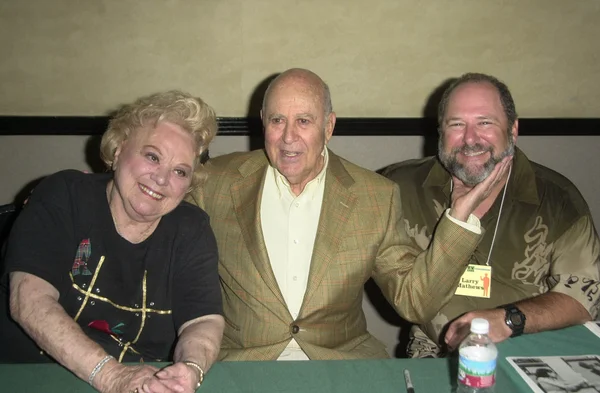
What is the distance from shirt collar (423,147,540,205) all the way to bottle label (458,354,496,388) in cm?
111

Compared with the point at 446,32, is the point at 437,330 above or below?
below

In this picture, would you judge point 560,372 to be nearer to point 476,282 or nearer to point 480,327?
point 480,327

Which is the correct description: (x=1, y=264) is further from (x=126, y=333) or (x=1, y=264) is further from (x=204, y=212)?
(x=204, y=212)

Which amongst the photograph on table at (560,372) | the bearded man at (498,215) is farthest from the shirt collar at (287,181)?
the photograph on table at (560,372)

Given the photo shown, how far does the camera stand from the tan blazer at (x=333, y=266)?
2021 millimetres

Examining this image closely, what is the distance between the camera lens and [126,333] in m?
1.83

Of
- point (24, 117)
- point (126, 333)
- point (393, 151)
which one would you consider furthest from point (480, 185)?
point (24, 117)

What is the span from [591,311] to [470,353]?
0.99 meters

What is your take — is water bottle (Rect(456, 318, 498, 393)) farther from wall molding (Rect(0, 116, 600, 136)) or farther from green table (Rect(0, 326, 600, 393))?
wall molding (Rect(0, 116, 600, 136))

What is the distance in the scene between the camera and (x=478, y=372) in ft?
4.27

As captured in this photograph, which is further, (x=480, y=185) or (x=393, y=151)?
(x=393, y=151)

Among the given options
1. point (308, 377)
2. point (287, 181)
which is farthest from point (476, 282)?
point (308, 377)

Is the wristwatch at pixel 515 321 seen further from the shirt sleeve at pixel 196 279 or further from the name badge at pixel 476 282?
the shirt sleeve at pixel 196 279

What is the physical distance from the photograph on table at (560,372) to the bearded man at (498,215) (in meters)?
0.52
